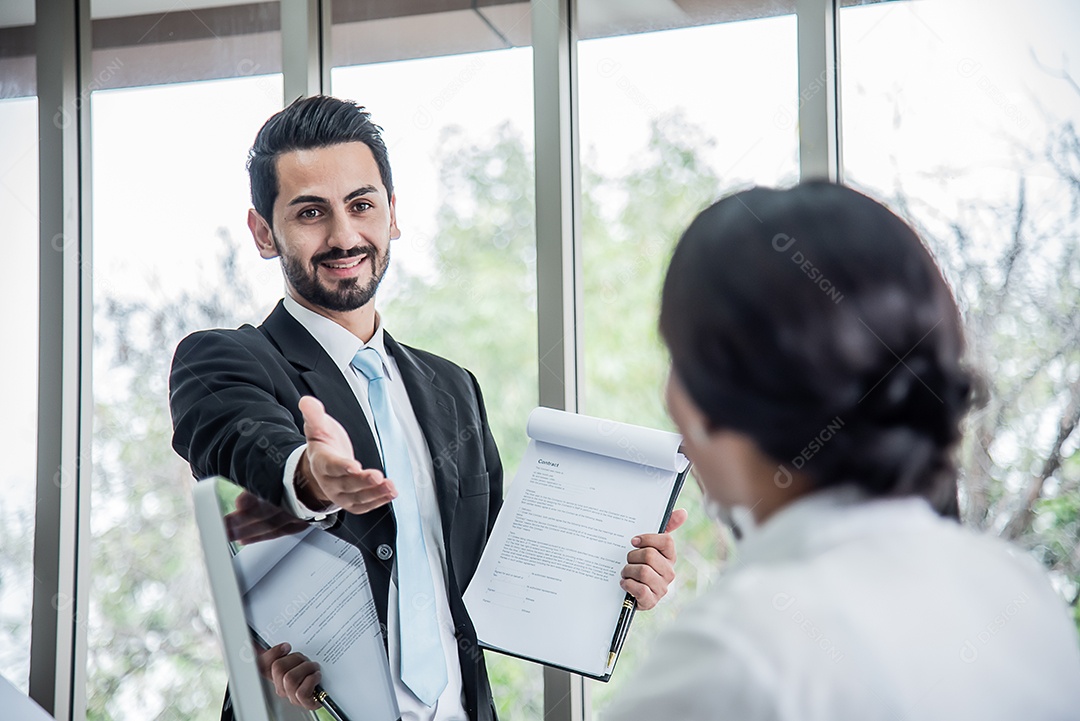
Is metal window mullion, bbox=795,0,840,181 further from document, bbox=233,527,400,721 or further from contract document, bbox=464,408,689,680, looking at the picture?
document, bbox=233,527,400,721

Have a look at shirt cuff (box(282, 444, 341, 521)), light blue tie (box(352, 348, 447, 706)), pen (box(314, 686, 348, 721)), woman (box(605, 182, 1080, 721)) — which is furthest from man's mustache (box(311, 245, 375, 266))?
woman (box(605, 182, 1080, 721))

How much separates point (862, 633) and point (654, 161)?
2.19 metres

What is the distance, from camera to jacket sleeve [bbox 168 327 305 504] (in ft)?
5.39

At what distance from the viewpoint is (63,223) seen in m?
2.95

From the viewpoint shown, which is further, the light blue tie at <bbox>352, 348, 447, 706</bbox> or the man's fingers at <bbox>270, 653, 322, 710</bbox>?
the light blue tie at <bbox>352, 348, 447, 706</bbox>

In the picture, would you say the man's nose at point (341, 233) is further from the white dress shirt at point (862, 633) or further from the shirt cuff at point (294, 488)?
the white dress shirt at point (862, 633)

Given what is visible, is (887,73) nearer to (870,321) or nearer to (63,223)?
(870,321)

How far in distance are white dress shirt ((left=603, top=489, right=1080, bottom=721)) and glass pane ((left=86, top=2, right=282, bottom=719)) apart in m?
2.50

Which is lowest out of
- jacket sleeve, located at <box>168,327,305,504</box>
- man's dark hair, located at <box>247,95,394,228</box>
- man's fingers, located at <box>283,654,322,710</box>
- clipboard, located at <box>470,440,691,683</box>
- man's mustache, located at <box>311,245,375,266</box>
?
clipboard, located at <box>470,440,691,683</box>

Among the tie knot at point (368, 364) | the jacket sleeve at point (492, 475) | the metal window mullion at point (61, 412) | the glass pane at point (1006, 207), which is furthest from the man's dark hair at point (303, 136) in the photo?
the glass pane at point (1006, 207)

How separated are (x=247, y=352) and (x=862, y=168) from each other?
162cm

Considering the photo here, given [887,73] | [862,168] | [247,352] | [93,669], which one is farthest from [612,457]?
[93,669]

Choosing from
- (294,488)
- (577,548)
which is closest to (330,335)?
(294,488)

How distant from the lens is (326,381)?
205cm
